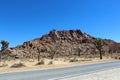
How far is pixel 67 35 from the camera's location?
17200 cm

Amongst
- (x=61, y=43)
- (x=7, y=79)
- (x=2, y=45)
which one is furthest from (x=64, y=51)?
(x=7, y=79)

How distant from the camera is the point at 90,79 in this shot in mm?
13078

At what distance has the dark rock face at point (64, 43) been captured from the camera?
149 metres

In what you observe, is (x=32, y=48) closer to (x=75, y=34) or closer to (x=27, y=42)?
(x=27, y=42)

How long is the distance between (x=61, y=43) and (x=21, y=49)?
28.6 m

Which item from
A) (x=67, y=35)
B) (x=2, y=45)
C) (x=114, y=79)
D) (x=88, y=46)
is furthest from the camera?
(x=67, y=35)

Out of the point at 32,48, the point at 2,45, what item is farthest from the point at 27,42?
the point at 2,45

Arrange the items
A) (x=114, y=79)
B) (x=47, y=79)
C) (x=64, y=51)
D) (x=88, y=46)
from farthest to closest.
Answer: (x=88, y=46)
(x=64, y=51)
(x=47, y=79)
(x=114, y=79)

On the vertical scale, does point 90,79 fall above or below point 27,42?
below

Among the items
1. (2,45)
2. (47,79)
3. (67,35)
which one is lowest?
(47,79)

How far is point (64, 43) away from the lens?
163m

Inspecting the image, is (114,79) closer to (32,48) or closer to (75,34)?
(32,48)

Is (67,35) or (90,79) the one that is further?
(67,35)

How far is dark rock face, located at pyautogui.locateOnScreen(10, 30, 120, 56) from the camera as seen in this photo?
149 metres
